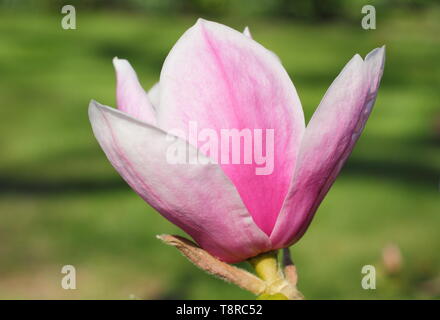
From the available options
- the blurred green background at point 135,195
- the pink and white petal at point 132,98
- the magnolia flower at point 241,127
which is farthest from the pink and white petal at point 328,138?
the blurred green background at point 135,195

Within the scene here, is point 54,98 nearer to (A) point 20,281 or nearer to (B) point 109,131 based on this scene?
(A) point 20,281

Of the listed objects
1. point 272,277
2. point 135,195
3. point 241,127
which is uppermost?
point 135,195

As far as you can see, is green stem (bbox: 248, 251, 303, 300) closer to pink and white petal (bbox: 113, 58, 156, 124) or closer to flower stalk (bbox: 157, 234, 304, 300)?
flower stalk (bbox: 157, 234, 304, 300)

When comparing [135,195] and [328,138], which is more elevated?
[135,195]

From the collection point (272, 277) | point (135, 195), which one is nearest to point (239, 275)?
point (272, 277)

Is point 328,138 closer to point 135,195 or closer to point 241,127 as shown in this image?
point 241,127

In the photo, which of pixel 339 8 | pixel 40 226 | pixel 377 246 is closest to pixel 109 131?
pixel 377 246

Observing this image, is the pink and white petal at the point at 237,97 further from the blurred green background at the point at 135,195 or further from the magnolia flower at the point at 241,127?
the blurred green background at the point at 135,195
